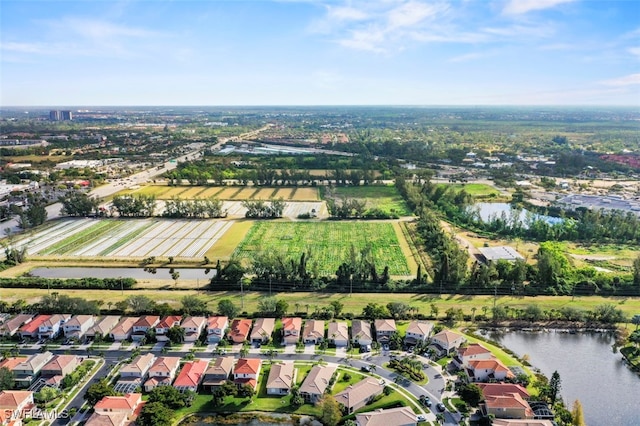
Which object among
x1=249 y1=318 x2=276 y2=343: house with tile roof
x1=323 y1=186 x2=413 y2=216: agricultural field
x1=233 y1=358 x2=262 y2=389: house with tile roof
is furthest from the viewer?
x1=323 y1=186 x2=413 y2=216: agricultural field

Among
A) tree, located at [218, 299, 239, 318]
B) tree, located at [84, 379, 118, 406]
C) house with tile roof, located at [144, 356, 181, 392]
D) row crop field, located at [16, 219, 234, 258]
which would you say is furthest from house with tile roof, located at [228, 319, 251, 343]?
row crop field, located at [16, 219, 234, 258]

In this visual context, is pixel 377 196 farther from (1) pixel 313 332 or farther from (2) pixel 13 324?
(2) pixel 13 324

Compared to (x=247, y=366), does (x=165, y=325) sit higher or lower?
higher

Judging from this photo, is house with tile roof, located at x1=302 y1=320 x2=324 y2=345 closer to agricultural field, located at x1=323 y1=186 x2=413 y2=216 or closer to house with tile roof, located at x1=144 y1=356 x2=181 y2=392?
house with tile roof, located at x1=144 y1=356 x2=181 y2=392

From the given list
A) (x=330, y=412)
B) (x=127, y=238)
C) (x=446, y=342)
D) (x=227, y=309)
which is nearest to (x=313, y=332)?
(x=227, y=309)

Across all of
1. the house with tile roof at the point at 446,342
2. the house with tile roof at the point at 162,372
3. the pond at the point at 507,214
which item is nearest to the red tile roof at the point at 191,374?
the house with tile roof at the point at 162,372

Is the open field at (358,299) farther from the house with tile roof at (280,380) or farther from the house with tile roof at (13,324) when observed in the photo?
the house with tile roof at (280,380)
